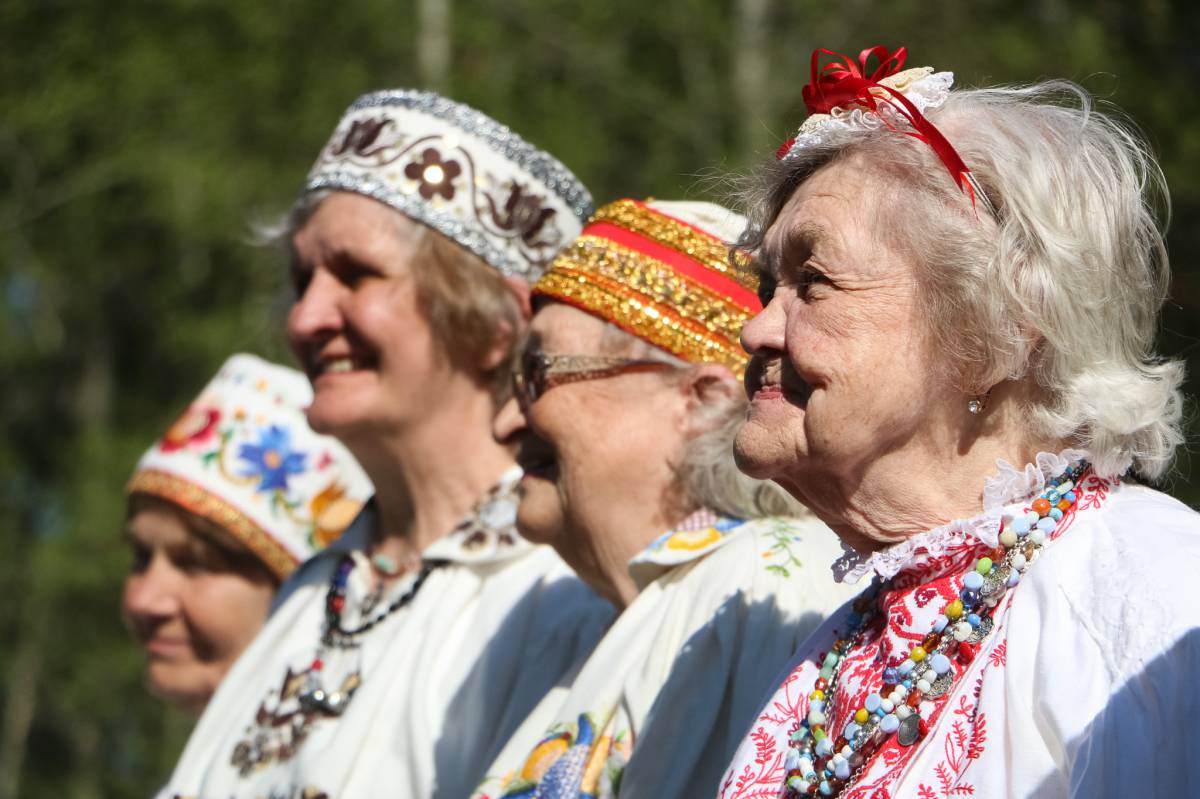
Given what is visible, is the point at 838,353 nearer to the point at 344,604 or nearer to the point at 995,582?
the point at 995,582

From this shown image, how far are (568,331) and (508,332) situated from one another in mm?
955

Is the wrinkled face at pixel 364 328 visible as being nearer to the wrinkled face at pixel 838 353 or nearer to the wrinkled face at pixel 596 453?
the wrinkled face at pixel 596 453

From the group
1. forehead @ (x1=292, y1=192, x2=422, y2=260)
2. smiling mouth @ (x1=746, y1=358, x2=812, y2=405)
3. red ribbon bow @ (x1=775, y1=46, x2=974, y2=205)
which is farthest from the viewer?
forehead @ (x1=292, y1=192, x2=422, y2=260)

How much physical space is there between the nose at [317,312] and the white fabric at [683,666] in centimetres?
145

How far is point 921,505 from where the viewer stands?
99.3 inches

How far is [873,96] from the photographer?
2.63 meters

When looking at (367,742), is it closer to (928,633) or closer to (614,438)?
(614,438)

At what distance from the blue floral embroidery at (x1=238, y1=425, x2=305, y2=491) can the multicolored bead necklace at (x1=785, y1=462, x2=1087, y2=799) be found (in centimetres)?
343

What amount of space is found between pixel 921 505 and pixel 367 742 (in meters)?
2.09

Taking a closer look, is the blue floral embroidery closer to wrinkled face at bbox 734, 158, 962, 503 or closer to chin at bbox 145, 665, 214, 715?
chin at bbox 145, 665, 214, 715

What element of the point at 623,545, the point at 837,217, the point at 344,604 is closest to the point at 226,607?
the point at 344,604

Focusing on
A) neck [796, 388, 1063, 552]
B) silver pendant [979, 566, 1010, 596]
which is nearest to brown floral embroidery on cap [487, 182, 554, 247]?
neck [796, 388, 1063, 552]

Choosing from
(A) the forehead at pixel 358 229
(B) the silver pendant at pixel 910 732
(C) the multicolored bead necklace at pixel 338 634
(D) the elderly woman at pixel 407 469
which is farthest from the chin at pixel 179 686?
(B) the silver pendant at pixel 910 732

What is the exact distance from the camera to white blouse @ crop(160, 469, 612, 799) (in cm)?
408
